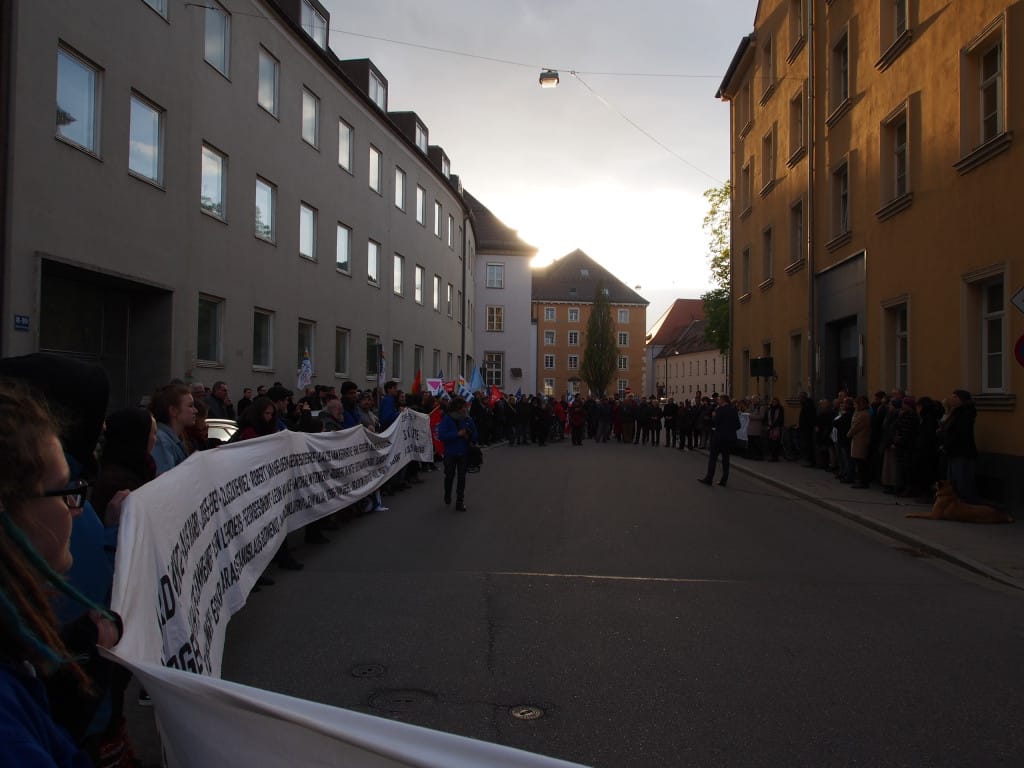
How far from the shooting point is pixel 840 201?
20.9 meters

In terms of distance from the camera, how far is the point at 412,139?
115 ft

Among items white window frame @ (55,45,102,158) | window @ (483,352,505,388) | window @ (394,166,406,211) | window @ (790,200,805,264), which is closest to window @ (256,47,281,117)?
white window frame @ (55,45,102,158)

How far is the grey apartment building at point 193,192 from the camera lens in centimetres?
1308

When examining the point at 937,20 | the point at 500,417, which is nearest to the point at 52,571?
the point at 937,20

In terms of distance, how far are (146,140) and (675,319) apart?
10192 centimetres

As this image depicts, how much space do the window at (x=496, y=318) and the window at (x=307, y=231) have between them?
3720cm

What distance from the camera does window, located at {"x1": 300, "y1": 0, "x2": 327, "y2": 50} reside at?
24.2m

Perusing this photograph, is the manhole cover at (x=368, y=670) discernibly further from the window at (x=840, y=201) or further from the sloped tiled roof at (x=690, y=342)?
the sloped tiled roof at (x=690, y=342)

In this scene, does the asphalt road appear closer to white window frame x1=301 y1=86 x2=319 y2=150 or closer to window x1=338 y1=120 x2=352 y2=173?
white window frame x1=301 y1=86 x2=319 y2=150

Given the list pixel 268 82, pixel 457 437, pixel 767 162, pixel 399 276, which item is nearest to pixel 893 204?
pixel 457 437

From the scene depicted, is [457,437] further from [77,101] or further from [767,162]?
[767,162]

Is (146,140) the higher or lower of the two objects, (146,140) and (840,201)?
the lower

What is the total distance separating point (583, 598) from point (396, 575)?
1.86 m

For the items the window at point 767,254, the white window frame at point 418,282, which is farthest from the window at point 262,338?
the window at point 767,254
